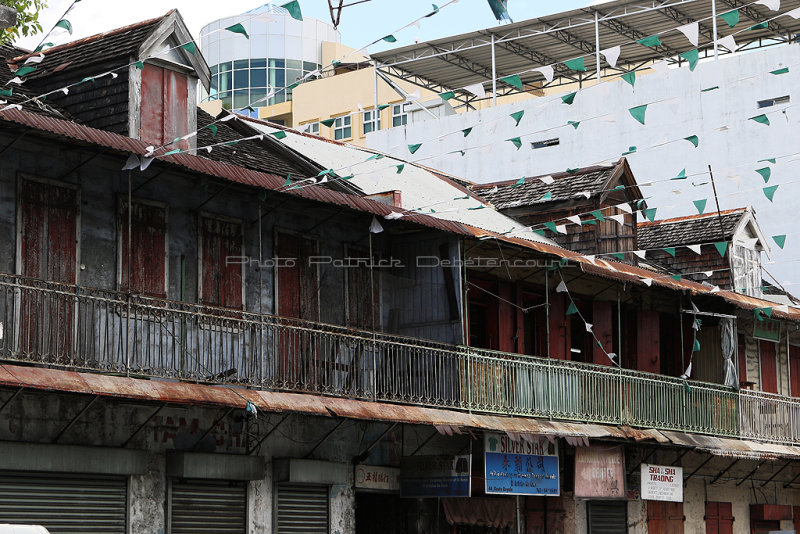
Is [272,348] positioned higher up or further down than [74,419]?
higher up

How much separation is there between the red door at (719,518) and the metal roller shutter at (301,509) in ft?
35.5

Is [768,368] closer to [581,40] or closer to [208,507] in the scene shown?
[581,40]

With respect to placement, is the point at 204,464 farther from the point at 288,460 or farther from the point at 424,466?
the point at 424,466

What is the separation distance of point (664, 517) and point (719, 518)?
2.13 metres

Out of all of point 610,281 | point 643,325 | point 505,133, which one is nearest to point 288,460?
point 610,281

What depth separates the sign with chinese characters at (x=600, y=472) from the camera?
2111 cm

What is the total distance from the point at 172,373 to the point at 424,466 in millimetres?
5400

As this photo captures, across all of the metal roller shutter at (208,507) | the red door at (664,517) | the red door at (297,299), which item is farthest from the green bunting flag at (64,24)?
the red door at (664,517)

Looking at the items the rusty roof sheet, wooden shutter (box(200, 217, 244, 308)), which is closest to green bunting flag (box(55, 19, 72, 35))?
the rusty roof sheet

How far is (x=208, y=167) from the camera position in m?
14.8

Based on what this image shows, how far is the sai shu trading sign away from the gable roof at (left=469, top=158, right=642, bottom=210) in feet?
20.1

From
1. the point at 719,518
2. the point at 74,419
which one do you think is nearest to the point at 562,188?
the point at 719,518

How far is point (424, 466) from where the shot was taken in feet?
61.1

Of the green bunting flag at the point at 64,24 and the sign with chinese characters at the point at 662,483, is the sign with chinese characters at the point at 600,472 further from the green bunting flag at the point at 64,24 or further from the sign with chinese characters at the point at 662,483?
the green bunting flag at the point at 64,24
